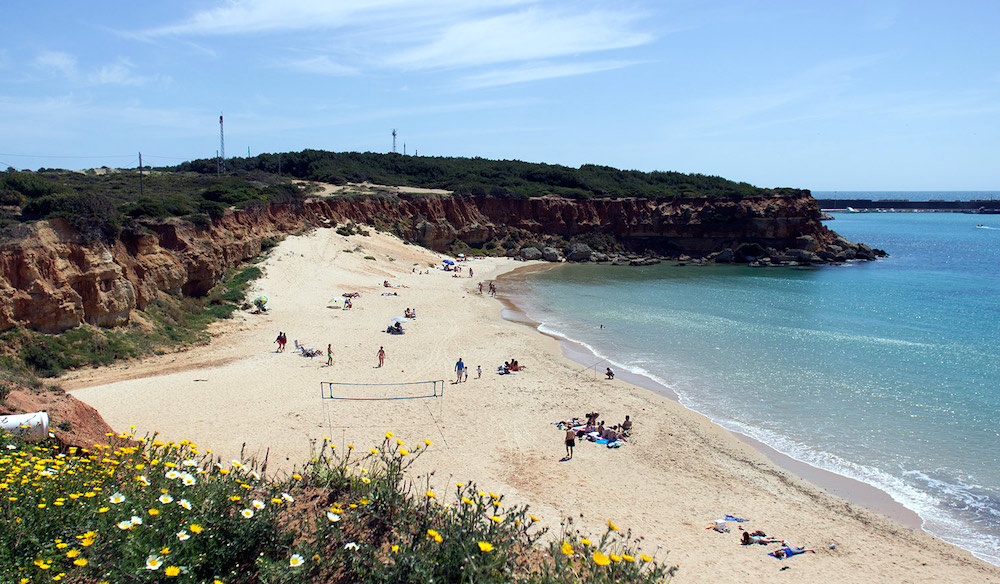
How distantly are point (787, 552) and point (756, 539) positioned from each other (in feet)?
1.89

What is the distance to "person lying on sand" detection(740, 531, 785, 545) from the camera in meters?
11.1

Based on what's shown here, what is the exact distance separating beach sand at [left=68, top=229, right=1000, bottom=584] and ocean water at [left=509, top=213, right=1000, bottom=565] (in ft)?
6.23

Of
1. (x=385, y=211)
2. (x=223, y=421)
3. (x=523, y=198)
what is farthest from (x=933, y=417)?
(x=523, y=198)

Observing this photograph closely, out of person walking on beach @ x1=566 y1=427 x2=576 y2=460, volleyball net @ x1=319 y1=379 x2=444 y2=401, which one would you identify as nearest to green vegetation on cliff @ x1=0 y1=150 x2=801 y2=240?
volleyball net @ x1=319 y1=379 x2=444 y2=401

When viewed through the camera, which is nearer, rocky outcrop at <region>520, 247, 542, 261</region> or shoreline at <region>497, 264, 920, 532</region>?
shoreline at <region>497, 264, 920, 532</region>

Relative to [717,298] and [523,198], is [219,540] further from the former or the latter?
[523,198]

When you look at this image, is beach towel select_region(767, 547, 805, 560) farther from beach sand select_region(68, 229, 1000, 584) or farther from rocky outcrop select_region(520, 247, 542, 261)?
rocky outcrop select_region(520, 247, 542, 261)

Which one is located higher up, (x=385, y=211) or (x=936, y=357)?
(x=385, y=211)

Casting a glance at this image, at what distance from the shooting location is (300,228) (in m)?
45.9

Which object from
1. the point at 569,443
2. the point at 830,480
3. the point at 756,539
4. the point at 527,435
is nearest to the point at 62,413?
the point at 527,435

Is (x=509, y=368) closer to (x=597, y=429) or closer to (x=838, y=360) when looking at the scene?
(x=597, y=429)

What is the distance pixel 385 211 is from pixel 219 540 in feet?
173

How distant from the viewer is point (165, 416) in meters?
14.9

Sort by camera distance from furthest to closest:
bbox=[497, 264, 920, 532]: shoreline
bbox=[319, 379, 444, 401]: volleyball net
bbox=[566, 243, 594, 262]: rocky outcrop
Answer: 1. bbox=[566, 243, 594, 262]: rocky outcrop
2. bbox=[319, 379, 444, 401]: volleyball net
3. bbox=[497, 264, 920, 532]: shoreline
